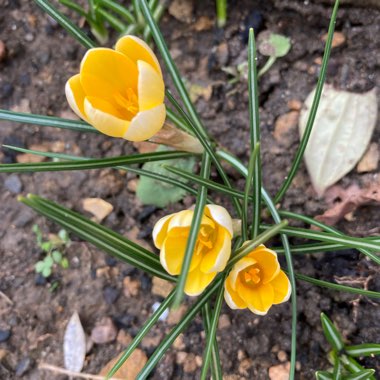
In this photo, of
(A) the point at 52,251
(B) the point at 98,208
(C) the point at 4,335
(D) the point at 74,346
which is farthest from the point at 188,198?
(C) the point at 4,335

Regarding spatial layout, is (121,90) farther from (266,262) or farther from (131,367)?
(131,367)

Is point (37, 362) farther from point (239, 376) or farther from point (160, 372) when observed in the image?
point (239, 376)

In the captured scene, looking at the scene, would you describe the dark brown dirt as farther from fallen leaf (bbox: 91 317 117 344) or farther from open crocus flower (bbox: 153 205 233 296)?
open crocus flower (bbox: 153 205 233 296)

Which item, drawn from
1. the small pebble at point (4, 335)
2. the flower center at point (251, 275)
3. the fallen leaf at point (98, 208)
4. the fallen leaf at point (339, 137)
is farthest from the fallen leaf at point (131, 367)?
the fallen leaf at point (339, 137)

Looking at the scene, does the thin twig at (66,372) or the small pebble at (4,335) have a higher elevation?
the small pebble at (4,335)

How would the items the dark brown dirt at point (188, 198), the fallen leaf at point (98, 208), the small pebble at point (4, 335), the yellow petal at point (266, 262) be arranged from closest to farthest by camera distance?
the yellow petal at point (266, 262)
the dark brown dirt at point (188, 198)
the small pebble at point (4, 335)
the fallen leaf at point (98, 208)

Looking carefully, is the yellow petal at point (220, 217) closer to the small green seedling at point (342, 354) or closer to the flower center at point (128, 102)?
the flower center at point (128, 102)

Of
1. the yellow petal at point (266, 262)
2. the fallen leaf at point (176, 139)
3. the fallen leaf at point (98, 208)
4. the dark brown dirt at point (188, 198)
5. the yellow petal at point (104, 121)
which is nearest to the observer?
the yellow petal at point (104, 121)
